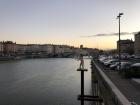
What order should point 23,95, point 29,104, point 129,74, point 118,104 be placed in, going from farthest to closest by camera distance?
point 23,95 → point 29,104 → point 129,74 → point 118,104

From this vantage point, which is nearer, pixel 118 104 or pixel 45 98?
pixel 118 104

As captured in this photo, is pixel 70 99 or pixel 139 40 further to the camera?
pixel 139 40

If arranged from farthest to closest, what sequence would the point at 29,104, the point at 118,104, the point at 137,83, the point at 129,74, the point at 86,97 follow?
the point at 29,104 → the point at 129,74 → the point at 137,83 → the point at 86,97 → the point at 118,104

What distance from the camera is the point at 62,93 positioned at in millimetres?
36750

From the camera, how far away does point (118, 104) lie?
10133 mm

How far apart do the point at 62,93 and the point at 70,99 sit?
460 centimetres

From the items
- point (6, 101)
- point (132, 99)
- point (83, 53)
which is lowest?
point (6, 101)

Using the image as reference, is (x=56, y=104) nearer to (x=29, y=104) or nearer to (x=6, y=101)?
(x=29, y=104)

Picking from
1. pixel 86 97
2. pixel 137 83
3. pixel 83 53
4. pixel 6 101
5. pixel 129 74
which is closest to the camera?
pixel 83 53

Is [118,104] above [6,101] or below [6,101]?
above

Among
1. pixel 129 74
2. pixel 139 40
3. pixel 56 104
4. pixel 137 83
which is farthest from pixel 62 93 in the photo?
pixel 139 40

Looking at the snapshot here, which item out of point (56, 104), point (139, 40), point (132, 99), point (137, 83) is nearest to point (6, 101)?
point (56, 104)

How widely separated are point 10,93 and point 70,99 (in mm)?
10138

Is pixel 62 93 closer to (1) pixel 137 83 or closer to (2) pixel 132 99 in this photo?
(1) pixel 137 83
